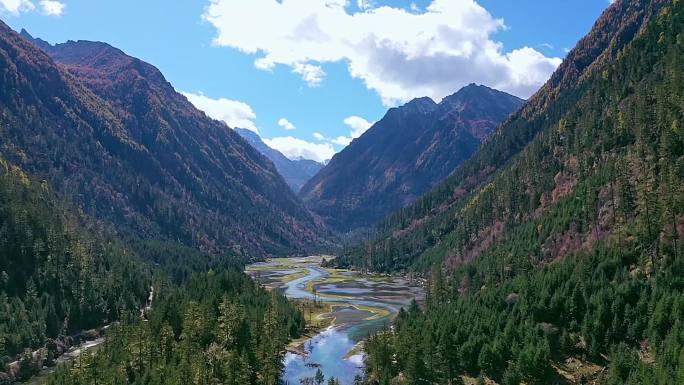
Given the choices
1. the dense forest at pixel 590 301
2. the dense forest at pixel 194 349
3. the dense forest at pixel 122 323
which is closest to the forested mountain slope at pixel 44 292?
the dense forest at pixel 122 323

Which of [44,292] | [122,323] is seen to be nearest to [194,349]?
[122,323]

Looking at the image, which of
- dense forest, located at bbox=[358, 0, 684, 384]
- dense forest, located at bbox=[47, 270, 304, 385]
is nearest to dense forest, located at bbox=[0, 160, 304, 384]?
dense forest, located at bbox=[47, 270, 304, 385]

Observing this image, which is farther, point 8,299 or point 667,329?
point 8,299

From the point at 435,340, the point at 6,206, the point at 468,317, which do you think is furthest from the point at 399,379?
the point at 6,206

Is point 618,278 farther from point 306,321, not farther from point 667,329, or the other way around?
point 306,321

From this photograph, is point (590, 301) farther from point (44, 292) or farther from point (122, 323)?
point (44, 292)

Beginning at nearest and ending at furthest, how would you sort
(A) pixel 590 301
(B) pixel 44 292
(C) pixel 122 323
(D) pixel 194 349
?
(A) pixel 590 301
(D) pixel 194 349
(C) pixel 122 323
(B) pixel 44 292

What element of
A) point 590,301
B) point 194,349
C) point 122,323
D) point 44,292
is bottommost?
point 194,349

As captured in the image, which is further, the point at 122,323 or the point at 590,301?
the point at 122,323

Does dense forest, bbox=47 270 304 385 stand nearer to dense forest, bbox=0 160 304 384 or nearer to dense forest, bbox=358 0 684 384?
dense forest, bbox=0 160 304 384
